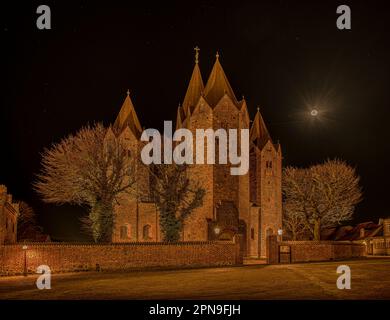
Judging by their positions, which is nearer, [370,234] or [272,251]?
[272,251]

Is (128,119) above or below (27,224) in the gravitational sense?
above

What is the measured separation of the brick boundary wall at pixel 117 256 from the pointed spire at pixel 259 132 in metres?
22.1

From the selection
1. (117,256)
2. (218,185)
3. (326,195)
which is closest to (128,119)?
(218,185)

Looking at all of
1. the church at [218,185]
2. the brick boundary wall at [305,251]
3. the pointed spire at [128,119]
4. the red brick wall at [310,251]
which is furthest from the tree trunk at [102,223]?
the pointed spire at [128,119]

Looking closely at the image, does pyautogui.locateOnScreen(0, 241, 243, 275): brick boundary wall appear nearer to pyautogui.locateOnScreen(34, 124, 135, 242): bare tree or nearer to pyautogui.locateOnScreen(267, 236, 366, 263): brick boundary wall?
pyautogui.locateOnScreen(267, 236, 366, 263): brick boundary wall

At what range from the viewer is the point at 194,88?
2269 inches

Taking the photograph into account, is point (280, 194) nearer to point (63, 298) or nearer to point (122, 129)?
point (122, 129)

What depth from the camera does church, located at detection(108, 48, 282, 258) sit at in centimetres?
4947

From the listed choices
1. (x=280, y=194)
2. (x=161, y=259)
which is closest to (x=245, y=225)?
(x=280, y=194)

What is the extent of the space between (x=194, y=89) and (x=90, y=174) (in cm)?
2149

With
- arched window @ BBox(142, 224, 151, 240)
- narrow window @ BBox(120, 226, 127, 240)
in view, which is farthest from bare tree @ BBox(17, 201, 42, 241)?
arched window @ BBox(142, 224, 151, 240)

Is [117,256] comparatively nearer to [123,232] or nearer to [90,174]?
[90,174]

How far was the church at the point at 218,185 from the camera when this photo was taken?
162ft

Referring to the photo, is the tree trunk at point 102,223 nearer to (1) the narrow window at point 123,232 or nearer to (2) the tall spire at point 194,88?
(1) the narrow window at point 123,232
